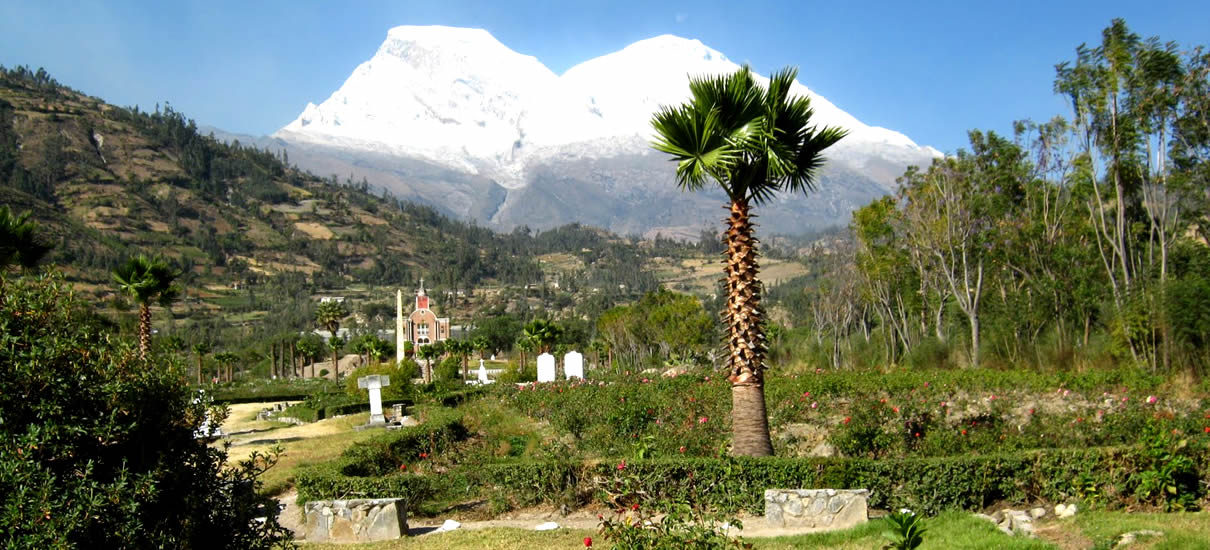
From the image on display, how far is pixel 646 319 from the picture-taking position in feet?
225

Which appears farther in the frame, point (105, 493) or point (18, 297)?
point (18, 297)

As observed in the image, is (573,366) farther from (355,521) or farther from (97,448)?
(97,448)

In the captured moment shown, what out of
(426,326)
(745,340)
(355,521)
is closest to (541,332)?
(745,340)

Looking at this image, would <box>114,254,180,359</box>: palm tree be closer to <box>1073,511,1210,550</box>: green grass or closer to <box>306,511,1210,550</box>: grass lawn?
<box>306,511,1210,550</box>: grass lawn

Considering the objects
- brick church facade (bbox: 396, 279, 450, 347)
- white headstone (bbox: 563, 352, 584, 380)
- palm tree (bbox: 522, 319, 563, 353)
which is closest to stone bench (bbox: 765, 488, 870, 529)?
white headstone (bbox: 563, 352, 584, 380)

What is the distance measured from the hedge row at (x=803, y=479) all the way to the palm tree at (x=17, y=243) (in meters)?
16.9

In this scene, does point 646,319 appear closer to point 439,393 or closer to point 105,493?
point 439,393

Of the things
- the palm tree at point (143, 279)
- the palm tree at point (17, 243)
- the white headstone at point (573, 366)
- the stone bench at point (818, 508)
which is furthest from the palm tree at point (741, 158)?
the palm tree at point (143, 279)

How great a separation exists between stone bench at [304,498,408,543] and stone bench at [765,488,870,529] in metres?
4.53

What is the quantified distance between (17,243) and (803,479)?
23754 millimetres

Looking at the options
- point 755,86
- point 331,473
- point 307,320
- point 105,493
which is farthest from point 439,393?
point 307,320

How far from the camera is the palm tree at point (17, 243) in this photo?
23875 mm

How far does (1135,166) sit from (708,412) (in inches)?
639

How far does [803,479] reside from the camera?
11.0 metres
